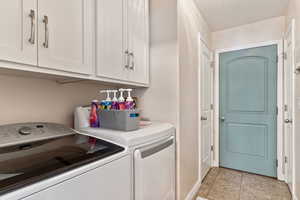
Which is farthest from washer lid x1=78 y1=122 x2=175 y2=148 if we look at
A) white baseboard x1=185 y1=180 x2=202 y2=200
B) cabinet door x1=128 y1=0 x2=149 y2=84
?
white baseboard x1=185 y1=180 x2=202 y2=200

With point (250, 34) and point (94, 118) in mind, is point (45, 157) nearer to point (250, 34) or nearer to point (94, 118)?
point (94, 118)

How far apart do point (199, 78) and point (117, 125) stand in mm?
1581

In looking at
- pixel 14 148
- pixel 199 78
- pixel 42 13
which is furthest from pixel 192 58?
pixel 14 148

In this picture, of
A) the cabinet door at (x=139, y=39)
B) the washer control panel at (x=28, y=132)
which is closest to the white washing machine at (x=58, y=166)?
the washer control panel at (x=28, y=132)

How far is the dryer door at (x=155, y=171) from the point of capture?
108 cm

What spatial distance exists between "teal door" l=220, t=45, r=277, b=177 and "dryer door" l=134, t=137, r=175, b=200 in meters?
1.79

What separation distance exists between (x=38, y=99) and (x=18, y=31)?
0.56 m

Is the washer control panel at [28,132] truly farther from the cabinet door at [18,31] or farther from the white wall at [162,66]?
the white wall at [162,66]

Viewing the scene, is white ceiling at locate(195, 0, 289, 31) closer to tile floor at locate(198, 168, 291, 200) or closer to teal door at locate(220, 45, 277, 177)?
teal door at locate(220, 45, 277, 177)

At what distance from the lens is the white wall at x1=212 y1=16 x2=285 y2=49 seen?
2.55m

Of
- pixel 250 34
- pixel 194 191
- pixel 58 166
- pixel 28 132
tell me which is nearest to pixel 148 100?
pixel 28 132

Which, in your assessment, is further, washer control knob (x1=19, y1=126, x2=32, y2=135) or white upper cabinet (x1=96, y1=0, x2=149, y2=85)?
white upper cabinet (x1=96, y1=0, x2=149, y2=85)

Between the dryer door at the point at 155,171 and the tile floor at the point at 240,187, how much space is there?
3.09 feet

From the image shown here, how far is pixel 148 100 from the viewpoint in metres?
1.80
